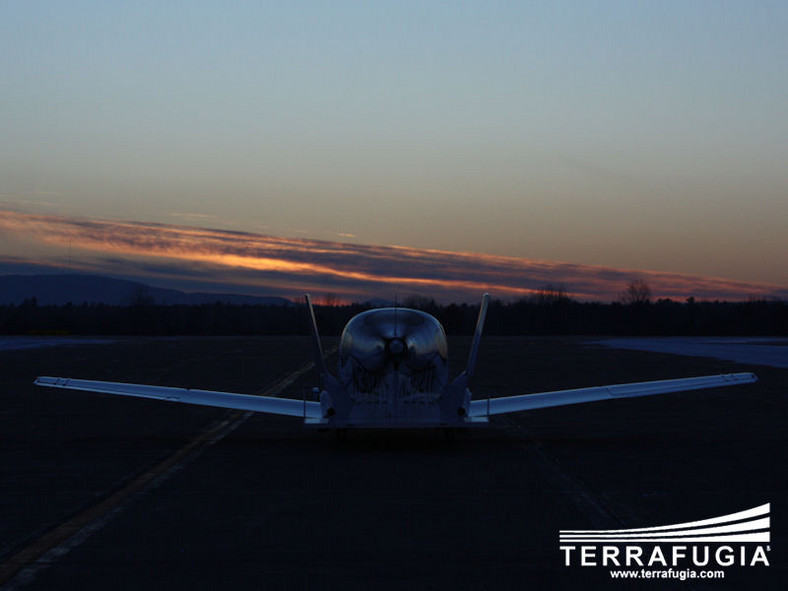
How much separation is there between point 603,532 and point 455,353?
50.6m

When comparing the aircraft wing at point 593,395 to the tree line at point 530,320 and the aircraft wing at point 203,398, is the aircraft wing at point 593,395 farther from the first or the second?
the tree line at point 530,320

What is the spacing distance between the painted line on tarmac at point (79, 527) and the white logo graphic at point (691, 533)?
4453 millimetres

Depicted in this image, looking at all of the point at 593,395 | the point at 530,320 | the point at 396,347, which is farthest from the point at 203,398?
the point at 530,320

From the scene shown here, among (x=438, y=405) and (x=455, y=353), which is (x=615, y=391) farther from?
(x=455, y=353)

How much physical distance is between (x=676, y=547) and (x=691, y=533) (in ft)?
2.07

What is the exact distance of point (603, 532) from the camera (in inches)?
400

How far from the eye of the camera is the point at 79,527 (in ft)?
34.5

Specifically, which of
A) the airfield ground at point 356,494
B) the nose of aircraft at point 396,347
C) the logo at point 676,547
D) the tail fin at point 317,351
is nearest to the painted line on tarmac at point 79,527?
the airfield ground at point 356,494

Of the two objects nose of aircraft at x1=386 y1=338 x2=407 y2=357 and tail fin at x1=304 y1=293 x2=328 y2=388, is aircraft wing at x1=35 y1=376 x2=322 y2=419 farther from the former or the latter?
nose of aircraft at x1=386 y1=338 x2=407 y2=357

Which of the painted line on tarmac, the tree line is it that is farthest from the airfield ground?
the tree line

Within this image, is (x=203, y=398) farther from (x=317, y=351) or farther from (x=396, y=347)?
(x=396, y=347)

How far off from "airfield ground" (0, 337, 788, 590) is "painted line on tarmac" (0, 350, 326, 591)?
0.11ft

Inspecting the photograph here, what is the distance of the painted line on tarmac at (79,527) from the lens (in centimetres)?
867

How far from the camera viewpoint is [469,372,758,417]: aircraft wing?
17.4 metres
